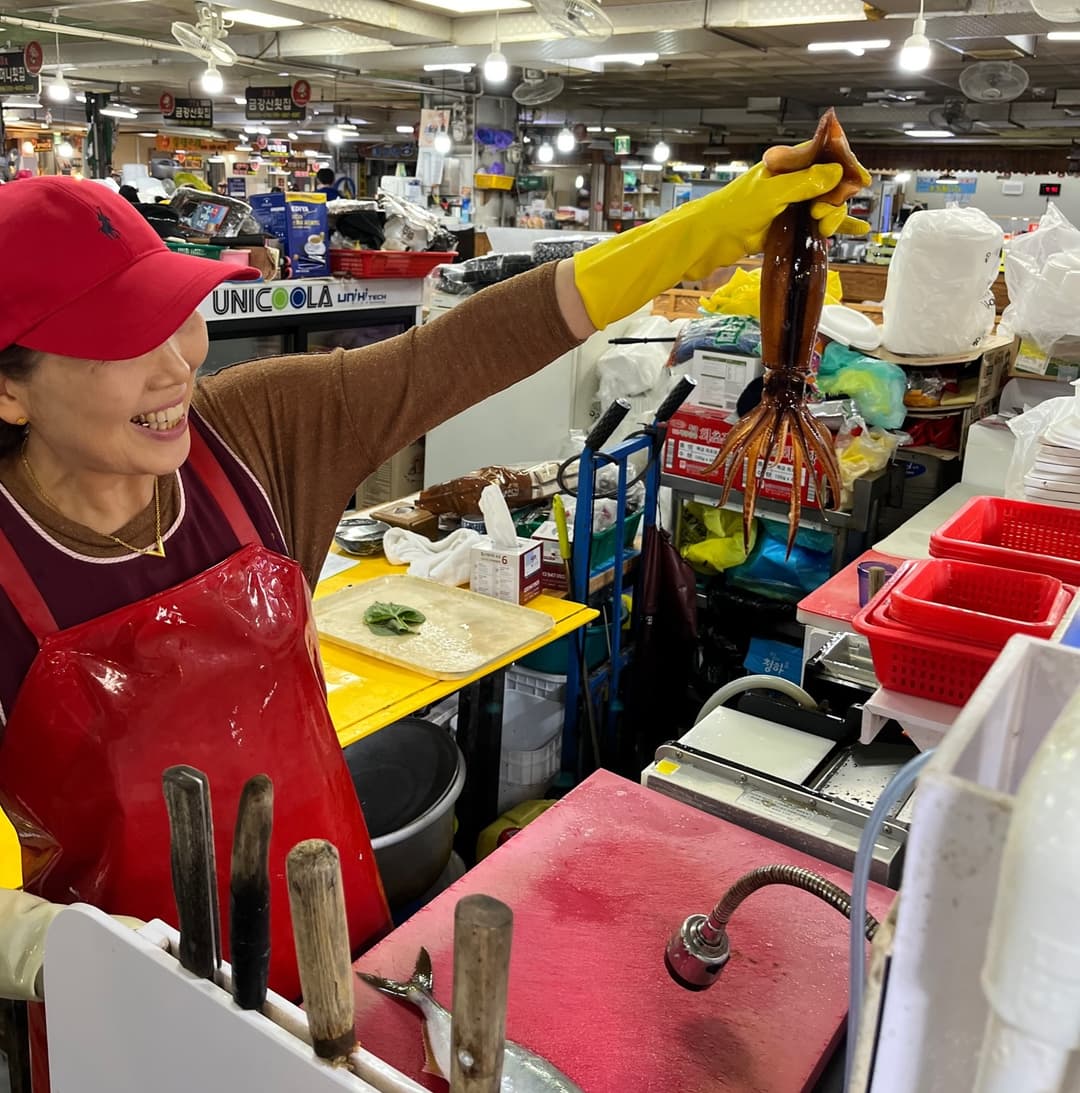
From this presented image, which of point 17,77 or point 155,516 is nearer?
point 155,516

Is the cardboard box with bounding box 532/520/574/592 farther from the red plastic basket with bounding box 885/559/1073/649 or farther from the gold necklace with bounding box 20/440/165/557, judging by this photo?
the gold necklace with bounding box 20/440/165/557

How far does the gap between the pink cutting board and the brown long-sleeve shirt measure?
2.28 ft

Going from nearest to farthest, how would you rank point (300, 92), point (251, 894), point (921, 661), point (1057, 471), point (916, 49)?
1. point (251, 894)
2. point (921, 661)
3. point (1057, 471)
4. point (916, 49)
5. point (300, 92)

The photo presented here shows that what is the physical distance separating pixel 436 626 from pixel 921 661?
5.37ft

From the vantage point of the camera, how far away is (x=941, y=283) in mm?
4008

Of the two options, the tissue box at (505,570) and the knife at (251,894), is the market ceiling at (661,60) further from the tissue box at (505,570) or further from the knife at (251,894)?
the knife at (251,894)

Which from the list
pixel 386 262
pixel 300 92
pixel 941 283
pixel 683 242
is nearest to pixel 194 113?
pixel 300 92

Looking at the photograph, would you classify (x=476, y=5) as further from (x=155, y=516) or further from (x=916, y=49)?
(x=155, y=516)

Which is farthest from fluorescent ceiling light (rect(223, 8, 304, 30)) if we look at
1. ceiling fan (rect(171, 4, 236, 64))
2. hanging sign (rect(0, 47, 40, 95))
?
hanging sign (rect(0, 47, 40, 95))

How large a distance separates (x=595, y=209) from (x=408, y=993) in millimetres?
17910

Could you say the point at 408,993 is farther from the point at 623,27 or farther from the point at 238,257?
the point at 623,27

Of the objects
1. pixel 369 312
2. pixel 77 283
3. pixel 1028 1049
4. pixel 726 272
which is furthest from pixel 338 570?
pixel 726 272

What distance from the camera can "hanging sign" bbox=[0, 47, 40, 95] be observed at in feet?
34.2

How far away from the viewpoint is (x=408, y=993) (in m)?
1.33
